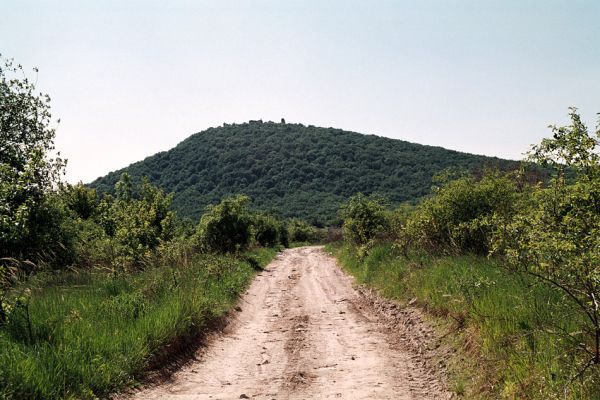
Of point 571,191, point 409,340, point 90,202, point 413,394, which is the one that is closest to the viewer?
point 571,191

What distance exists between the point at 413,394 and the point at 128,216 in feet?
47.8

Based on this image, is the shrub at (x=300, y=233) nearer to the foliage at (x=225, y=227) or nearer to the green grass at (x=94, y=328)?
the foliage at (x=225, y=227)

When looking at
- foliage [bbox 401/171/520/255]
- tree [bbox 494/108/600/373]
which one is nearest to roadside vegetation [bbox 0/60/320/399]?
tree [bbox 494/108/600/373]

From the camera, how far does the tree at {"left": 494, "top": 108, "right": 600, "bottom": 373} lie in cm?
429

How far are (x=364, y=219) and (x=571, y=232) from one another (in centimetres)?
2030

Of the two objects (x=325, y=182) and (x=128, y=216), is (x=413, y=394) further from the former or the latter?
(x=325, y=182)

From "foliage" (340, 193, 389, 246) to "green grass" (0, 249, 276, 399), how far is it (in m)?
14.0

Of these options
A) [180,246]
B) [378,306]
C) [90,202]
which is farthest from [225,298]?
[90,202]

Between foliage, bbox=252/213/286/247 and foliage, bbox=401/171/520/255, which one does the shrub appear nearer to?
foliage, bbox=252/213/286/247

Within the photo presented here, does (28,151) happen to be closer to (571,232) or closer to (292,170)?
(571,232)

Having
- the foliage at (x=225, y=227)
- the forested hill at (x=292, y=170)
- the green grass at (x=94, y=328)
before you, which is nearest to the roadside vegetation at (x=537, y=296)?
the green grass at (x=94, y=328)

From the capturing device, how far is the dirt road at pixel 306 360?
609 cm

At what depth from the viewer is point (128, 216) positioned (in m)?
17.8


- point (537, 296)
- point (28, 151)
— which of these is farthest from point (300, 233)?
point (537, 296)
